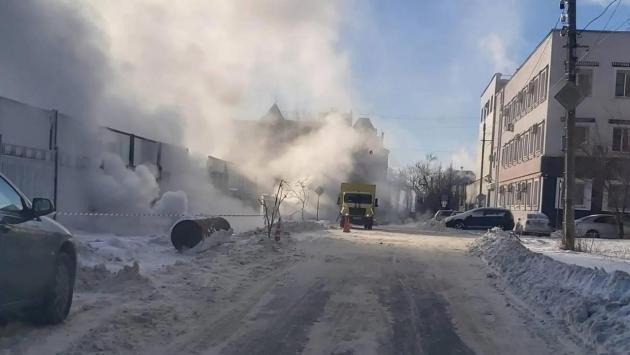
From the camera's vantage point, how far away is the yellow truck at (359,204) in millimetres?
34938

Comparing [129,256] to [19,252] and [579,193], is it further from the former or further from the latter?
[579,193]

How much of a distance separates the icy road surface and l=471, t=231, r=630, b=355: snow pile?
29cm

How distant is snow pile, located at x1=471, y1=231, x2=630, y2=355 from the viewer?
6.36 metres

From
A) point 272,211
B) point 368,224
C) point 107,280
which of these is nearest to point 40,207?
point 107,280

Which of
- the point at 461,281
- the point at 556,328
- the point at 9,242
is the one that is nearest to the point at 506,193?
the point at 461,281

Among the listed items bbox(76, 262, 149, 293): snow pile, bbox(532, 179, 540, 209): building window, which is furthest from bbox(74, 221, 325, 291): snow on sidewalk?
bbox(532, 179, 540, 209): building window

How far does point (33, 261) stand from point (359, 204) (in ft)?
98.6

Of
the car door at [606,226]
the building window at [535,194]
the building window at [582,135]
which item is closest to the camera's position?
the car door at [606,226]

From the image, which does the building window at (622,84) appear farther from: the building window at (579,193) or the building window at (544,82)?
the building window at (579,193)

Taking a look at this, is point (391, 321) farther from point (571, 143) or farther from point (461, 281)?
point (571, 143)

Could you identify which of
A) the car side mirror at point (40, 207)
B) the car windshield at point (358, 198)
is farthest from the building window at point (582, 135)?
the car side mirror at point (40, 207)

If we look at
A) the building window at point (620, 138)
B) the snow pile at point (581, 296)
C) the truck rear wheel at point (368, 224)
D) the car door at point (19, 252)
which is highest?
the building window at point (620, 138)

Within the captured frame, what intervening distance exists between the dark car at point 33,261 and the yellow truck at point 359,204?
28.3m

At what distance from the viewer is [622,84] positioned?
38.4 meters
